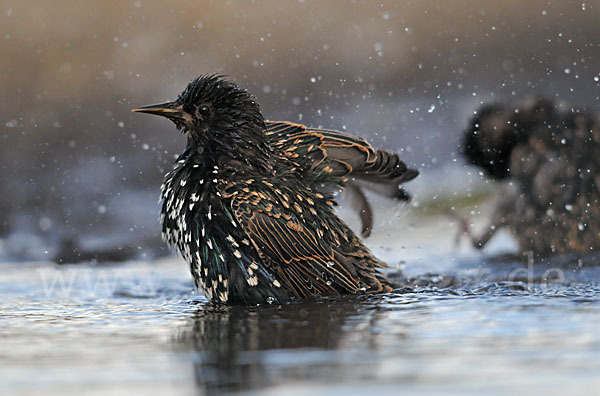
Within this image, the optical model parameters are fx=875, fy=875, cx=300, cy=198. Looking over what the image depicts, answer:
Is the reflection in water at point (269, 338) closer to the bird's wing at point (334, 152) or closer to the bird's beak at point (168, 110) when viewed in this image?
the bird's wing at point (334, 152)

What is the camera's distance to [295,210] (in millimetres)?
5082

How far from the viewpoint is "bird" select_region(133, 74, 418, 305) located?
488 centimetres

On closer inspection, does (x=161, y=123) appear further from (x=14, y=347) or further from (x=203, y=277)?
(x=14, y=347)

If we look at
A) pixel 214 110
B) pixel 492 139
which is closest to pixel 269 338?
pixel 214 110

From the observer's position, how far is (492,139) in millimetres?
8203

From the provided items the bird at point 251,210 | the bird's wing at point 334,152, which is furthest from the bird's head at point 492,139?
the bird at point 251,210

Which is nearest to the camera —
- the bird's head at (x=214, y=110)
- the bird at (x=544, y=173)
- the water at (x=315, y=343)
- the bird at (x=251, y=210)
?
the water at (x=315, y=343)

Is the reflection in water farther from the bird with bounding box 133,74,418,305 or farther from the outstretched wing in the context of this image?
the outstretched wing

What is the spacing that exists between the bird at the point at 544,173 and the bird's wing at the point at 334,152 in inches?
91.3

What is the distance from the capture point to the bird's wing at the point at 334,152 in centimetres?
552

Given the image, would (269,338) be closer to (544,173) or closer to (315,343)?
(315,343)

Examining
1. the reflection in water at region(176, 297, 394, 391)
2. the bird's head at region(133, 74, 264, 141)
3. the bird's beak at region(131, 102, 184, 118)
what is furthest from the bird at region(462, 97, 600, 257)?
the bird's beak at region(131, 102, 184, 118)

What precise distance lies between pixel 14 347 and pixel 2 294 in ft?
9.89

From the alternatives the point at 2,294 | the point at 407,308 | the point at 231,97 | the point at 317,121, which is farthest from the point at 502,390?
the point at 317,121
